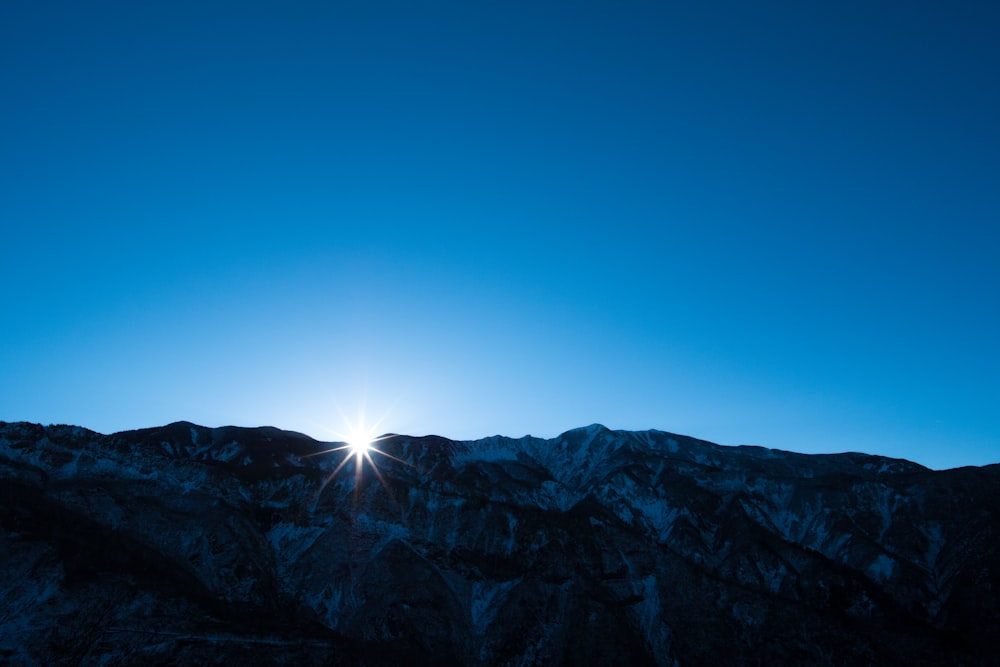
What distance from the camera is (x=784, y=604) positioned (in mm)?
96125

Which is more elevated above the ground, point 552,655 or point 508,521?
point 508,521

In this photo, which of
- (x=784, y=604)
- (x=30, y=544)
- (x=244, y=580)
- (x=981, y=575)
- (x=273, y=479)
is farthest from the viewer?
(x=273, y=479)

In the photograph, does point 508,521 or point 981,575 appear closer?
point 981,575

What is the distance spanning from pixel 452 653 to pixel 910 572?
8290 centimetres

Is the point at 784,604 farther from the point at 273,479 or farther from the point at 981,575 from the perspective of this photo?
the point at 273,479

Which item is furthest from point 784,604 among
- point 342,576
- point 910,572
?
point 342,576

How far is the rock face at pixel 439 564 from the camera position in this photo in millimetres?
71688

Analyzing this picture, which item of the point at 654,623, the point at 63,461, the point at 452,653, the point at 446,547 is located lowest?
the point at 452,653

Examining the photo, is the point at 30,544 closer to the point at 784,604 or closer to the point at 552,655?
the point at 552,655

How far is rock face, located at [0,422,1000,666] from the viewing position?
7169cm

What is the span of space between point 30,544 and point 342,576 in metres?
40.6

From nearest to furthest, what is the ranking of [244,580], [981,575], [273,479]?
[244,580] < [981,575] < [273,479]

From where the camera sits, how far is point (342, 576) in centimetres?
9769

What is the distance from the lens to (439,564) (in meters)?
104
